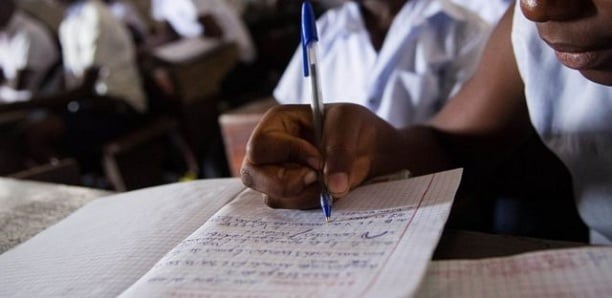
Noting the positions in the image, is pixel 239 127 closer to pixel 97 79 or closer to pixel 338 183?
pixel 338 183

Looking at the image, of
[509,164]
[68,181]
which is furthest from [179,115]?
[509,164]

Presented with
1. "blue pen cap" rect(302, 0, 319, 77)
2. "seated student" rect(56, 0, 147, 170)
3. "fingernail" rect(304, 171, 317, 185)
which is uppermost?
"blue pen cap" rect(302, 0, 319, 77)

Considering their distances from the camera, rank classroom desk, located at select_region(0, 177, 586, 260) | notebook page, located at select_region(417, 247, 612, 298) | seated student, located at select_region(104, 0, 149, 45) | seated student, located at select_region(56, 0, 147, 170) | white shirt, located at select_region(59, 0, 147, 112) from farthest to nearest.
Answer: seated student, located at select_region(104, 0, 149, 45), white shirt, located at select_region(59, 0, 147, 112), seated student, located at select_region(56, 0, 147, 170), classroom desk, located at select_region(0, 177, 586, 260), notebook page, located at select_region(417, 247, 612, 298)

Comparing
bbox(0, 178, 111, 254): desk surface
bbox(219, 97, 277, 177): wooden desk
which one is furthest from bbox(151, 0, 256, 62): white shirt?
bbox(0, 178, 111, 254): desk surface

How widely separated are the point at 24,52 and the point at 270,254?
9.82 feet

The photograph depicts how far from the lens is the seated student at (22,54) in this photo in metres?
2.96

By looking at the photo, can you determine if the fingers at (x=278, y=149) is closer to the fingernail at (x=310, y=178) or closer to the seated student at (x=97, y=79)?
the fingernail at (x=310, y=178)

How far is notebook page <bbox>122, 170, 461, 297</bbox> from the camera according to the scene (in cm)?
39

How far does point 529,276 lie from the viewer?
0.37 metres

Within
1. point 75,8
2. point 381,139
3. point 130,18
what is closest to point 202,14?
point 75,8

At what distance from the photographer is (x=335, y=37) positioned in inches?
51.2

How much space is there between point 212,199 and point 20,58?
9.24 ft

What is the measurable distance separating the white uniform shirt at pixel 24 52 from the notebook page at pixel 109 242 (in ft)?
8.49

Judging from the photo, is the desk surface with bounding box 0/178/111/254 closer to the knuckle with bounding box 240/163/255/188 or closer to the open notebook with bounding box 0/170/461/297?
the open notebook with bounding box 0/170/461/297
